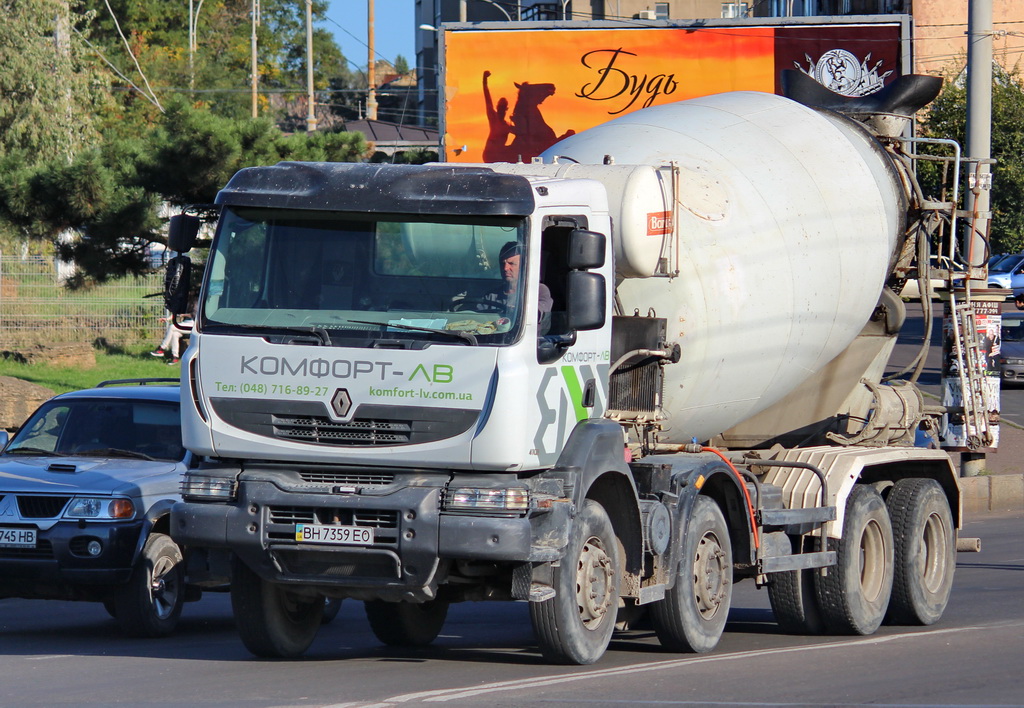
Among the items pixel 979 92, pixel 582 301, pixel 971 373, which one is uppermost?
pixel 979 92

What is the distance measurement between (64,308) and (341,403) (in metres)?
24.1

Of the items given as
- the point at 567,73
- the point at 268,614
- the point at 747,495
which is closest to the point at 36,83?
the point at 567,73

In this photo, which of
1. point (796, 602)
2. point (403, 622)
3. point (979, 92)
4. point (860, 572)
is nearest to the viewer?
point (403, 622)

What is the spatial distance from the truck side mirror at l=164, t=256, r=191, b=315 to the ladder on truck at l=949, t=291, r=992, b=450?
711 cm

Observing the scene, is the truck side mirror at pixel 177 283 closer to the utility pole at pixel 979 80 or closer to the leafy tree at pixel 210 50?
the utility pole at pixel 979 80

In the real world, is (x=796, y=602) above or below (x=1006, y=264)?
below

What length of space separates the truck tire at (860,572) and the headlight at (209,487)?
14.2 ft

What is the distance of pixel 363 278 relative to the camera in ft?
25.2

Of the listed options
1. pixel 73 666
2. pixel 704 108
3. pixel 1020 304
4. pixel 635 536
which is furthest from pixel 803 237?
pixel 1020 304

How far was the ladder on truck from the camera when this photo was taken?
42.2ft

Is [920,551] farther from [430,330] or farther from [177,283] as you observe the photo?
[177,283]

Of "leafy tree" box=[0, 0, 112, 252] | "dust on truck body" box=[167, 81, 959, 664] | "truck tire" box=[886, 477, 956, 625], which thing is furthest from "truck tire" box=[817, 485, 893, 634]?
"leafy tree" box=[0, 0, 112, 252]

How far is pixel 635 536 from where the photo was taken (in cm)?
830

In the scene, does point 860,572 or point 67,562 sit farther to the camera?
point 860,572
